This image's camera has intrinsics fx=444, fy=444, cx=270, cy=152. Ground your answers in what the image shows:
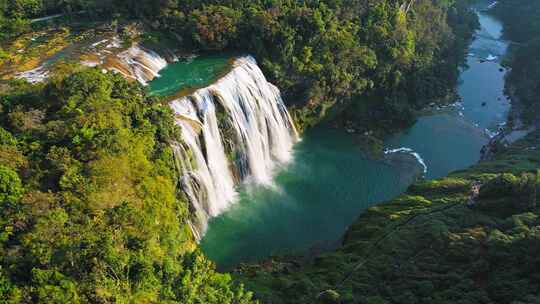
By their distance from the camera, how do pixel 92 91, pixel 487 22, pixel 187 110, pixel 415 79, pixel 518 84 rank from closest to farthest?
1. pixel 92 91
2. pixel 187 110
3. pixel 415 79
4. pixel 518 84
5. pixel 487 22

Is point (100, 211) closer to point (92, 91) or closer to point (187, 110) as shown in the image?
point (92, 91)

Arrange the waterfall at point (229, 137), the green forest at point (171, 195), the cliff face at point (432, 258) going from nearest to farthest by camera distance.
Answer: the green forest at point (171, 195)
the cliff face at point (432, 258)
the waterfall at point (229, 137)

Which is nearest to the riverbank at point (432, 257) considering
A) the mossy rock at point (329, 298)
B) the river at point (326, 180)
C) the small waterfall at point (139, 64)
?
the mossy rock at point (329, 298)

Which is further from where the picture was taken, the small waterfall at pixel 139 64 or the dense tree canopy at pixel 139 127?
the small waterfall at pixel 139 64

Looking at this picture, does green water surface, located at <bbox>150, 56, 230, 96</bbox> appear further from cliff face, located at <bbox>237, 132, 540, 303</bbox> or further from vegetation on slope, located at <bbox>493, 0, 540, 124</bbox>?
vegetation on slope, located at <bbox>493, 0, 540, 124</bbox>

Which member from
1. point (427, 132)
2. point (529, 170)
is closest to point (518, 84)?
point (427, 132)

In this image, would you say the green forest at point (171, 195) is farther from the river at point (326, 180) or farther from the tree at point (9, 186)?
the river at point (326, 180)
